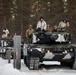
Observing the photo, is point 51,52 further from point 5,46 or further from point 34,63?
point 5,46

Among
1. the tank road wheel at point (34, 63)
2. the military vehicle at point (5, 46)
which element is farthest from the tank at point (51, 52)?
the military vehicle at point (5, 46)

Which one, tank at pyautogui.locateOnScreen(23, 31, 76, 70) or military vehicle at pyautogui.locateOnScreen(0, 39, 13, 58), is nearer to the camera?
tank at pyautogui.locateOnScreen(23, 31, 76, 70)

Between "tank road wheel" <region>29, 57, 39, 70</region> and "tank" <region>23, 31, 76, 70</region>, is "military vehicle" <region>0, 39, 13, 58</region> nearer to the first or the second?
"tank" <region>23, 31, 76, 70</region>

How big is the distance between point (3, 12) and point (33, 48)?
32.9 meters

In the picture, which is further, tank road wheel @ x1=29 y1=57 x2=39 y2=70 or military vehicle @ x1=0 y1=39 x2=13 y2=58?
military vehicle @ x1=0 y1=39 x2=13 y2=58

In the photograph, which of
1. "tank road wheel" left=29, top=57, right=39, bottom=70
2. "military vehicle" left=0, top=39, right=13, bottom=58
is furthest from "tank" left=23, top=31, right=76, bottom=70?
"military vehicle" left=0, top=39, right=13, bottom=58

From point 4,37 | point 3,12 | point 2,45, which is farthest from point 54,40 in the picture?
point 3,12

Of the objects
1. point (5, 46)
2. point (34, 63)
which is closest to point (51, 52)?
point (34, 63)

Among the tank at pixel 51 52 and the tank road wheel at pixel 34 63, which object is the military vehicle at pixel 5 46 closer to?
the tank at pixel 51 52

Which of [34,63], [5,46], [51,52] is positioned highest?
[51,52]

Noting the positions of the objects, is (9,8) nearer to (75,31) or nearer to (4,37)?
(75,31)

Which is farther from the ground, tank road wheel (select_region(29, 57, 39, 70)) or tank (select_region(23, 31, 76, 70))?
tank (select_region(23, 31, 76, 70))

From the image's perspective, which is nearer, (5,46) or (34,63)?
(34,63)

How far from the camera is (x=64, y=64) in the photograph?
16.8 meters
